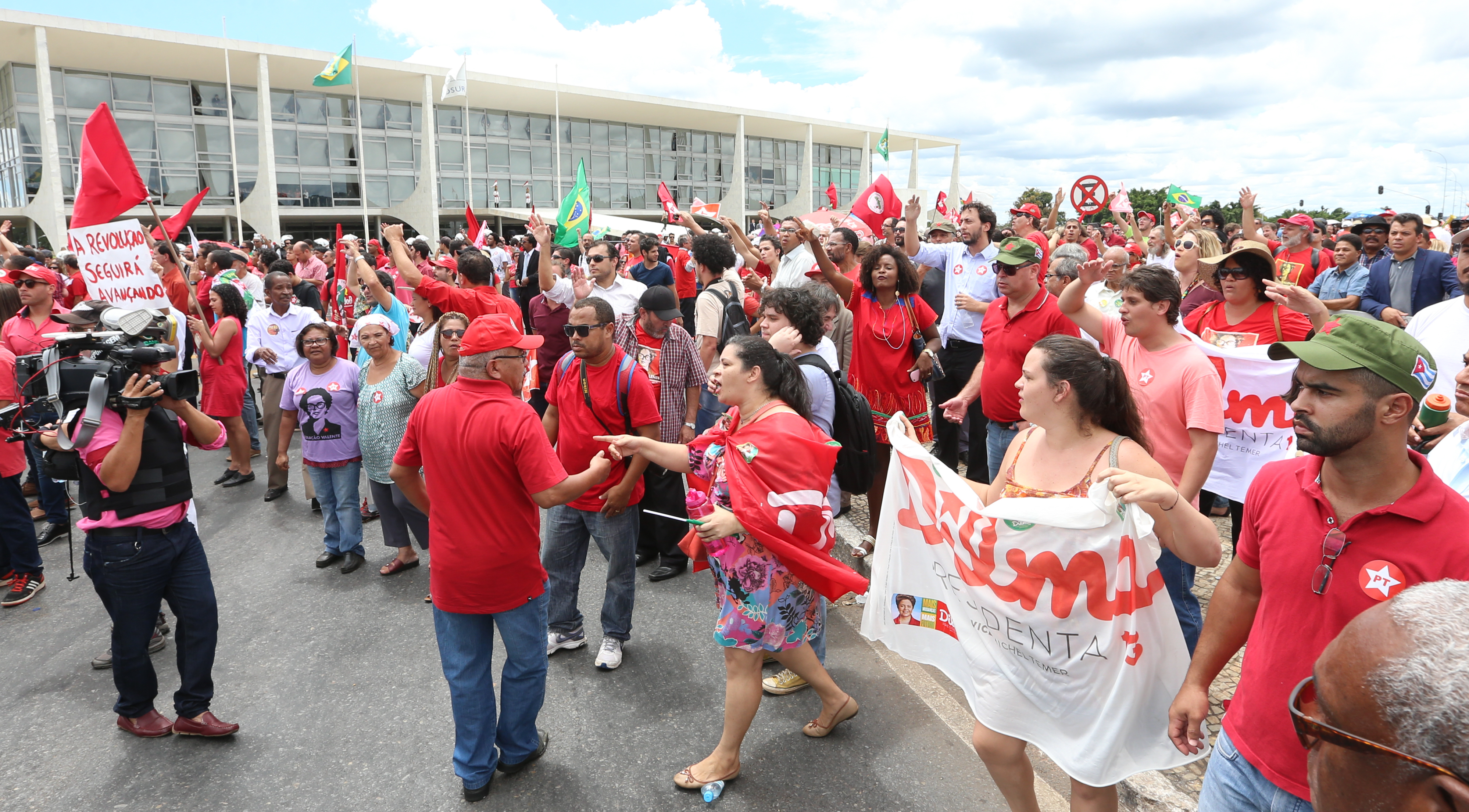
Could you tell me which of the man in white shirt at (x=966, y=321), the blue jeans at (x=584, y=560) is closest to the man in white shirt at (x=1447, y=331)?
the man in white shirt at (x=966, y=321)

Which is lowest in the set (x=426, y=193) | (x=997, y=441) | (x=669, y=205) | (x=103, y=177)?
(x=997, y=441)

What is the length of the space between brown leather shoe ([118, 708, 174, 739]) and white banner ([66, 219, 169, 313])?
12.0 feet

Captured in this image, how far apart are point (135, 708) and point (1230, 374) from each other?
18.8ft

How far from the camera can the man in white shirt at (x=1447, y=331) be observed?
13.3ft

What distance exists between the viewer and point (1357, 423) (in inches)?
72.2

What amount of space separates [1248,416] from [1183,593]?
1297mm

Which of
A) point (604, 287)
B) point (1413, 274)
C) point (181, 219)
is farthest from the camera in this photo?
point (181, 219)

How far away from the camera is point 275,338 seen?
782cm

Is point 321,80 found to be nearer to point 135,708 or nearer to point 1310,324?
point 135,708

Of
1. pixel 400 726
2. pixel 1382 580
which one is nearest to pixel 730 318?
pixel 400 726

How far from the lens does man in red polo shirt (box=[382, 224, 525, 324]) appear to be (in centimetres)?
646

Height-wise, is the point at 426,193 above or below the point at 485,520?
above

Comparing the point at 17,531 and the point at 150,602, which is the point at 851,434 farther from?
the point at 17,531

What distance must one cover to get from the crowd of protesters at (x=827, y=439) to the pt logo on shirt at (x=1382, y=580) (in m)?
0.01
